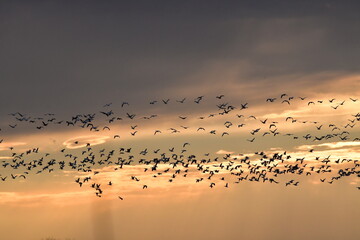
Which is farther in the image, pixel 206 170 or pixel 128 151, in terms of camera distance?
pixel 206 170

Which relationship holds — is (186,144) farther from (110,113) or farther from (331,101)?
(331,101)

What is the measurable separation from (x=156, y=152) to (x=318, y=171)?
3529cm

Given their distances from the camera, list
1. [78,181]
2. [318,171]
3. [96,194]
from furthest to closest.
Answer: [318,171]
[78,181]
[96,194]

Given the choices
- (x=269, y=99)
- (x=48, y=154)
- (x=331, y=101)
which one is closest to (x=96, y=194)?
(x=48, y=154)

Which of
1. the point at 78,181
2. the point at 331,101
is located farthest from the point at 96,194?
the point at 331,101

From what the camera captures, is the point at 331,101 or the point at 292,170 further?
the point at 292,170

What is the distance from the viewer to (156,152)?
134375 millimetres

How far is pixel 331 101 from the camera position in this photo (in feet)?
413

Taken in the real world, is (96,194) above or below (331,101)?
below

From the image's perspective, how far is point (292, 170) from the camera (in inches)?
5423

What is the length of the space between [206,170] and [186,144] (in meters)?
9.04

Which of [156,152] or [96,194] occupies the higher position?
[156,152]

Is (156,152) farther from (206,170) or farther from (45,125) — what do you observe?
(45,125)

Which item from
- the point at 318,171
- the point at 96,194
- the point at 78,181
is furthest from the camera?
the point at 318,171
